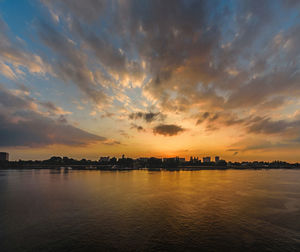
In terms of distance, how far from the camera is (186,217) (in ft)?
124

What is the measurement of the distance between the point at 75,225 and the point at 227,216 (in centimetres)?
3137

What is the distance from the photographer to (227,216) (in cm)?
3841

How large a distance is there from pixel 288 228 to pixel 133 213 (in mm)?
30048

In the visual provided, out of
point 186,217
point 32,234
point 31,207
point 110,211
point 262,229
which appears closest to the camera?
point 32,234

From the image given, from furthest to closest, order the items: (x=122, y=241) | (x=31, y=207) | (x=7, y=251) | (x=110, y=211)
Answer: (x=31, y=207) → (x=110, y=211) → (x=122, y=241) → (x=7, y=251)

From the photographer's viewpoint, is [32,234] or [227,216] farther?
[227,216]

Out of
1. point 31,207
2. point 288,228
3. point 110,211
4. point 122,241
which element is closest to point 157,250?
point 122,241

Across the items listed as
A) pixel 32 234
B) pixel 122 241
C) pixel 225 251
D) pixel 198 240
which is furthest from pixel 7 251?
pixel 225 251

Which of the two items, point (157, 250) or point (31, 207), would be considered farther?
point (31, 207)

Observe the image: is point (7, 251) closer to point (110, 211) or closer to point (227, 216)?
point (110, 211)

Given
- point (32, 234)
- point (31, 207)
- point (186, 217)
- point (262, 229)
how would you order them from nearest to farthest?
point (32, 234)
point (262, 229)
point (186, 217)
point (31, 207)

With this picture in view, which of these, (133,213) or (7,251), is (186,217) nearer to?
(133,213)

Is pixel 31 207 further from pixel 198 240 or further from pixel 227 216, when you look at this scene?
pixel 227 216

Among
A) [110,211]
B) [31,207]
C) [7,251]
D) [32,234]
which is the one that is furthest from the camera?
[31,207]
